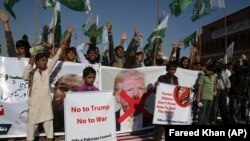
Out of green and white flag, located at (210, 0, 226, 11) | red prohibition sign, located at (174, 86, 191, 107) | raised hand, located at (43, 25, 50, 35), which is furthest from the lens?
green and white flag, located at (210, 0, 226, 11)

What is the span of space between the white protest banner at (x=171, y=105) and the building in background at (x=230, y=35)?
30.4 meters

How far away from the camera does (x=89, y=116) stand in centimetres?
564

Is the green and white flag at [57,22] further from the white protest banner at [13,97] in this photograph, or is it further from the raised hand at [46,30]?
the raised hand at [46,30]

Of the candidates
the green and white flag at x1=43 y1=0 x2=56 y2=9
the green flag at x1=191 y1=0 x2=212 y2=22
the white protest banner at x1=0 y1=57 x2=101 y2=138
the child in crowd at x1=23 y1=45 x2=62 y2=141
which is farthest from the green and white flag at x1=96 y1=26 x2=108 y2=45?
the child in crowd at x1=23 y1=45 x2=62 y2=141

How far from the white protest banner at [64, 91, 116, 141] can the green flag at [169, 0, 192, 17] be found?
5.34 meters

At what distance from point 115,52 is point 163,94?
1.89 m

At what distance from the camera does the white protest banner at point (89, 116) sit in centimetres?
542

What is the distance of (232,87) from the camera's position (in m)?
11.1

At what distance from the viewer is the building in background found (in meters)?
41.4

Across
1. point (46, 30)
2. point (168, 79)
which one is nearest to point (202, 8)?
point (168, 79)

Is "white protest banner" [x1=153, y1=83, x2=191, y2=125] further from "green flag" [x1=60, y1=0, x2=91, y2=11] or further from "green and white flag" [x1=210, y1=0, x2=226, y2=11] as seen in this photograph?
"green and white flag" [x1=210, y1=0, x2=226, y2=11]

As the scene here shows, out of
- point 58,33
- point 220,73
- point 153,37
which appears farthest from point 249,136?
point 153,37

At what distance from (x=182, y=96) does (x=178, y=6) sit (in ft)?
12.5

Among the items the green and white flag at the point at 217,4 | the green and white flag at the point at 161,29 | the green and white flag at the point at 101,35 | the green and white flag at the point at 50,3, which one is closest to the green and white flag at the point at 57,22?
the green and white flag at the point at 50,3
